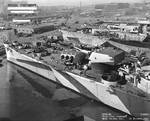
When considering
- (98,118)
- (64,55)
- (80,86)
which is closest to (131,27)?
(64,55)

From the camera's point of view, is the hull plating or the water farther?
the water

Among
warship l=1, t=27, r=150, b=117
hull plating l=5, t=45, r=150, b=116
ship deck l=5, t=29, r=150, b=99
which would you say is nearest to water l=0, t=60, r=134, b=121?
hull plating l=5, t=45, r=150, b=116

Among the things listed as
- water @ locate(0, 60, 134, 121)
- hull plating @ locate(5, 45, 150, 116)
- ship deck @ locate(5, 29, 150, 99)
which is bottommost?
water @ locate(0, 60, 134, 121)

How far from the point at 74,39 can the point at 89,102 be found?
2167 centimetres

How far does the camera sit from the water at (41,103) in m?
18.7

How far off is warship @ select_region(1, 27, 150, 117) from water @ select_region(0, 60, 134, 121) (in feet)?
2.73

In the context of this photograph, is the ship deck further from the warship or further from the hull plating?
the hull plating

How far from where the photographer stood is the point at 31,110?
19578 millimetres

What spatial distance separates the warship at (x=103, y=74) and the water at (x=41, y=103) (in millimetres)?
833

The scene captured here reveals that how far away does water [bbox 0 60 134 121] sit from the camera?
736 inches

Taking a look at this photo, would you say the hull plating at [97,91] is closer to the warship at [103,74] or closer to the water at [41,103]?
the warship at [103,74]

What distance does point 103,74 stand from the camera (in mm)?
19328

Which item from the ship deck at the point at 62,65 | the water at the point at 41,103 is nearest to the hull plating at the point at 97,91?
the ship deck at the point at 62,65

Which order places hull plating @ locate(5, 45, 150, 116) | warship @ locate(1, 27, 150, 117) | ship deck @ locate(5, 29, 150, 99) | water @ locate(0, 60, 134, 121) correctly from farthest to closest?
water @ locate(0, 60, 134, 121) < ship deck @ locate(5, 29, 150, 99) < warship @ locate(1, 27, 150, 117) < hull plating @ locate(5, 45, 150, 116)
